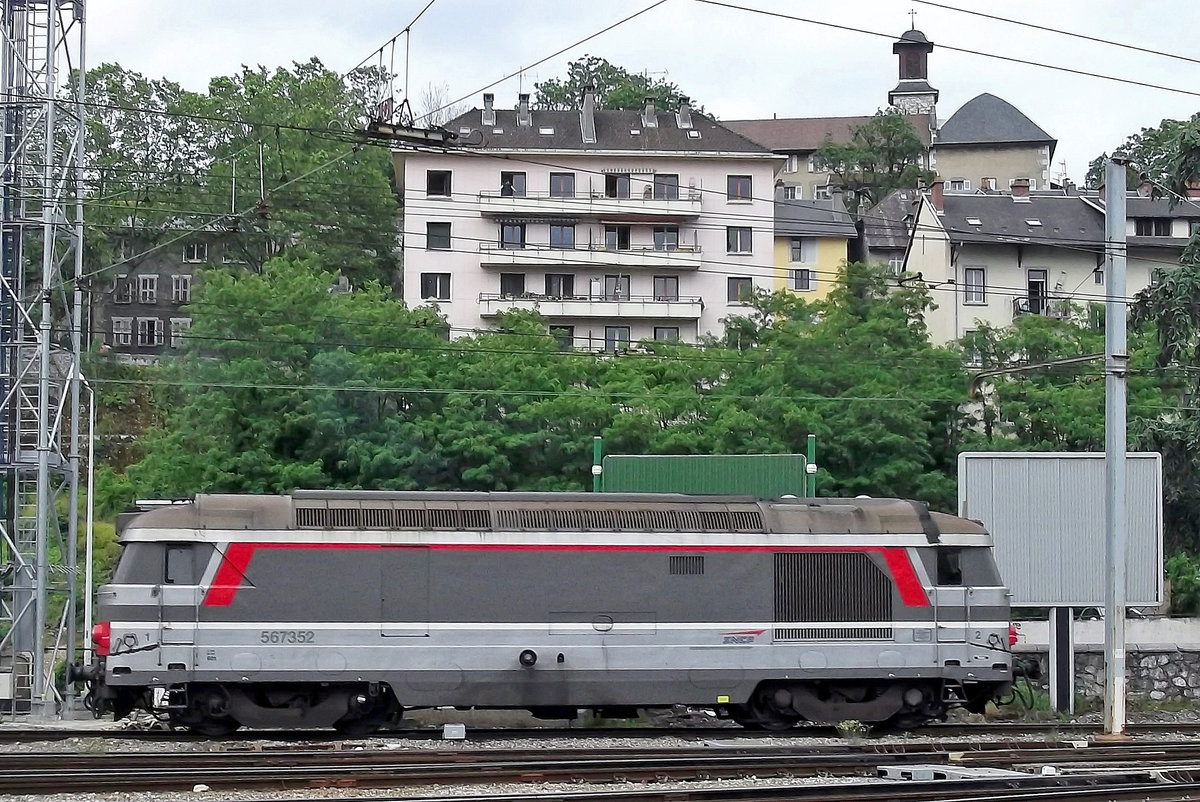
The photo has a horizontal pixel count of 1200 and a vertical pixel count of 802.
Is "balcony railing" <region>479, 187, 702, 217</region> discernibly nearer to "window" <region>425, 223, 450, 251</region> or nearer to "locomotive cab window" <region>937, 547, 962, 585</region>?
"window" <region>425, 223, 450, 251</region>

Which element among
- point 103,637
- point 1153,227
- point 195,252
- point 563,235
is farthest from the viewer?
point 195,252

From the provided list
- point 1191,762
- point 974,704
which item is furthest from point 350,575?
point 1191,762

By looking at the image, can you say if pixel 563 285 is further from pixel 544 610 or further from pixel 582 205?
pixel 544 610

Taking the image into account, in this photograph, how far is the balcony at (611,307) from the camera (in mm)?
61375

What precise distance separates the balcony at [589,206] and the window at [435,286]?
3.20 metres

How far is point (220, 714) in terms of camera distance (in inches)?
755

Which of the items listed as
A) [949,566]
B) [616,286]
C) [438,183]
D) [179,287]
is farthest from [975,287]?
[949,566]

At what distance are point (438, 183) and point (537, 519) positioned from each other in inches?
1727

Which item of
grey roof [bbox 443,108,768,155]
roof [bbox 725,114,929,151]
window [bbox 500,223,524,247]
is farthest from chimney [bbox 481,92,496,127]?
roof [bbox 725,114,929,151]

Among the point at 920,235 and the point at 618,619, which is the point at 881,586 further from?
the point at 920,235

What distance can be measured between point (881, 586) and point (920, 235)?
47.7 m

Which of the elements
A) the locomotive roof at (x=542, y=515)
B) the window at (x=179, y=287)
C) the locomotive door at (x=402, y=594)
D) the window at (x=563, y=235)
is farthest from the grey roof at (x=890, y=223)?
the locomotive door at (x=402, y=594)

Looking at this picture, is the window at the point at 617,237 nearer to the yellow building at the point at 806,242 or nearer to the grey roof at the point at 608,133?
the grey roof at the point at 608,133

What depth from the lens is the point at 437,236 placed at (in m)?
62.2
